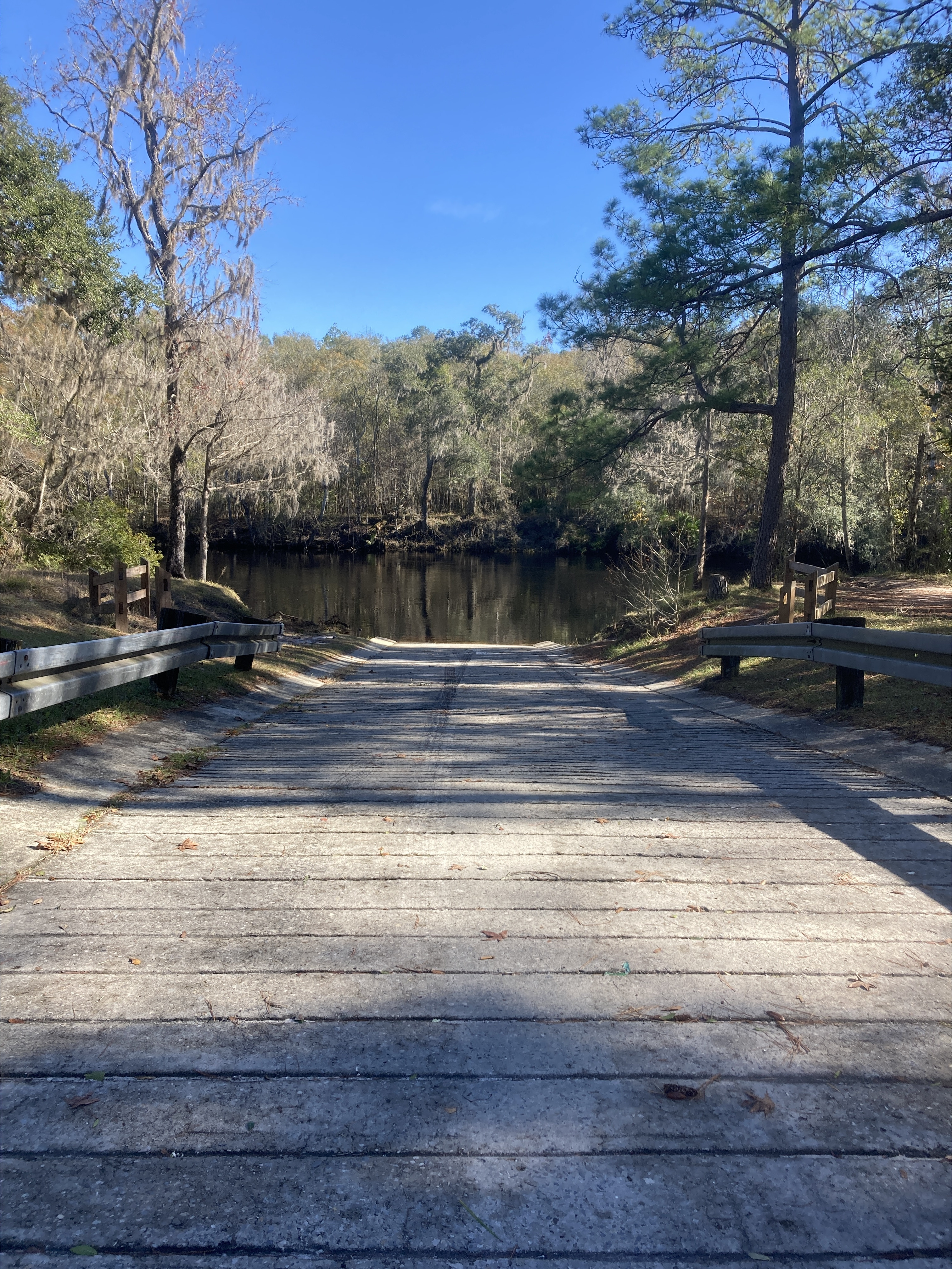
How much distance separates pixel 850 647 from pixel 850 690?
0.36m

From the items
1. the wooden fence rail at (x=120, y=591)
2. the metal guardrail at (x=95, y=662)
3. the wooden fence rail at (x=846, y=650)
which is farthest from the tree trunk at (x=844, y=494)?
the metal guardrail at (x=95, y=662)

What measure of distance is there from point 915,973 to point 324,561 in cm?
5768

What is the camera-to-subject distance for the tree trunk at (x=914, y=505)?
2600cm

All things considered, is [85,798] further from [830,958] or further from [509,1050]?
[830,958]

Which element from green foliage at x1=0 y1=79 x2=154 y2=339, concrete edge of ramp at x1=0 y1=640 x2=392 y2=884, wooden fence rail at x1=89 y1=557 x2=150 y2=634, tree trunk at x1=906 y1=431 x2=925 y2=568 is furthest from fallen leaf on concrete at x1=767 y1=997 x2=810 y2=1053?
tree trunk at x1=906 y1=431 x2=925 y2=568

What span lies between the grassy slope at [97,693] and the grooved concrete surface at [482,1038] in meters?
1.13

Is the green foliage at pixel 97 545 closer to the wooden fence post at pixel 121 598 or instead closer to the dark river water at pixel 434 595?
the wooden fence post at pixel 121 598

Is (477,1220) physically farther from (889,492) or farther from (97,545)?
(889,492)

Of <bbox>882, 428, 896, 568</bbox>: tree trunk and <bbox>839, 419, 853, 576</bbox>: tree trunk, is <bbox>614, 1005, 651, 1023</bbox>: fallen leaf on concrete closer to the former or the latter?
<bbox>839, 419, 853, 576</bbox>: tree trunk

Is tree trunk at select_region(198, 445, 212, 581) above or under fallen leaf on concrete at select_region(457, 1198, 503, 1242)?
above

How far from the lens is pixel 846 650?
6898 mm

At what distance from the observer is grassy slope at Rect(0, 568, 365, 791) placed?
4.73 meters

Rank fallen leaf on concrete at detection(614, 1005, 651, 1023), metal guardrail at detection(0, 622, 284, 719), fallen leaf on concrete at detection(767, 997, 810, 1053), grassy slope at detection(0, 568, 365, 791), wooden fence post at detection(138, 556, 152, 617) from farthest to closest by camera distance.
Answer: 1. wooden fence post at detection(138, 556, 152, 617)
2. grassy slope at detection(0, 568, 365, 791)
3. metal guardrail at detection(0, 622, 284, 719)
4. fallen leaf on concrete at detection(614, 1005, 651, 1023)
5. fallen leaf on concrete at detection(767, 997, 810, 1053)

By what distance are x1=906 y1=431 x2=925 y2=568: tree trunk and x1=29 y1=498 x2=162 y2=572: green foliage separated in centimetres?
2281
